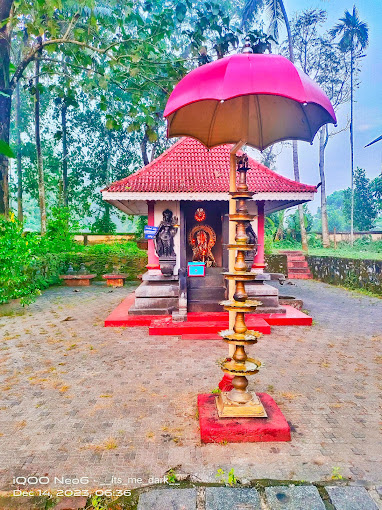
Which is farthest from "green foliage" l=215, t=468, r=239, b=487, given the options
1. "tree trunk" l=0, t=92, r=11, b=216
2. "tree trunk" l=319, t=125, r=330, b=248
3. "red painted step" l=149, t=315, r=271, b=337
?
"tree trunk" l=319, t=125, r=330, b=248

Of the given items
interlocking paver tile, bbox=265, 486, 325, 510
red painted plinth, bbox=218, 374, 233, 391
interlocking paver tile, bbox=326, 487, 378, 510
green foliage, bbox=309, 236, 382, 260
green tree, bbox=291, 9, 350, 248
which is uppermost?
green tree, bbox=291, 9, 350, 248

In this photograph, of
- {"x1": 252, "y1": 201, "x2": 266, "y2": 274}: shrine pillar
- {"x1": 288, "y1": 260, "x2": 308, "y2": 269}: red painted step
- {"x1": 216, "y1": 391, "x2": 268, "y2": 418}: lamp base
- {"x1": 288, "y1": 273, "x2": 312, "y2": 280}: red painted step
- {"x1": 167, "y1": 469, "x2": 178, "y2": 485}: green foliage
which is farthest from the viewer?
{"x1": 288, "y1": 260, "x2": 308, "y2": 269}: red painted step

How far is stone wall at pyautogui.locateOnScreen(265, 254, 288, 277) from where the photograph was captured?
17328mm

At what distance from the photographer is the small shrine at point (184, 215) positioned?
7695mm

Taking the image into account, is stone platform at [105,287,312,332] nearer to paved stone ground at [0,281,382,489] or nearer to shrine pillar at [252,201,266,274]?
paved stone ground at [0,281,382,489]

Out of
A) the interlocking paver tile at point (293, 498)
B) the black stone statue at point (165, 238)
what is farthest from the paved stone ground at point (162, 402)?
the black stone statue at point (165, 238)

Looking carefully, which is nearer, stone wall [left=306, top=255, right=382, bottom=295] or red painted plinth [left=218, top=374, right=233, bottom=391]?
red painted plinth [left=218, top=374, right=233, bottom=391]

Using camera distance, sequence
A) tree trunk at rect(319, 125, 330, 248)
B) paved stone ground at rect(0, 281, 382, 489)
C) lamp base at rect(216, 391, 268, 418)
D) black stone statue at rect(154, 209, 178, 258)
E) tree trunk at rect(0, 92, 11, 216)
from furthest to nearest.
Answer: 1. tree trunk at rect(319, 125, 330, 248)
2. tree trunk at rect(0, 92, 11, 216)
3. black stone statue at rect(154, 209, 178, 258)
4. lamp base at rect(216, 391, 268, 418)
5. paved stone ground at rect(0, 281, 382, 489)

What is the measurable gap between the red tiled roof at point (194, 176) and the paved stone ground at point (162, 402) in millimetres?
3350

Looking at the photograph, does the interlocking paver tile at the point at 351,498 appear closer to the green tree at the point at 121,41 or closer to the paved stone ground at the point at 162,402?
the paved stone ground at the point at 162,402

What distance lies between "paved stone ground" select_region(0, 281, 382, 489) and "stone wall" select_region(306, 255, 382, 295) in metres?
4.49

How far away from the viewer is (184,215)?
28.0ft

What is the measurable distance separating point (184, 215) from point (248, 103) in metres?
5.30

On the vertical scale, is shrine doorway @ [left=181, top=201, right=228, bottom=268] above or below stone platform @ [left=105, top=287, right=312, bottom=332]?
above
